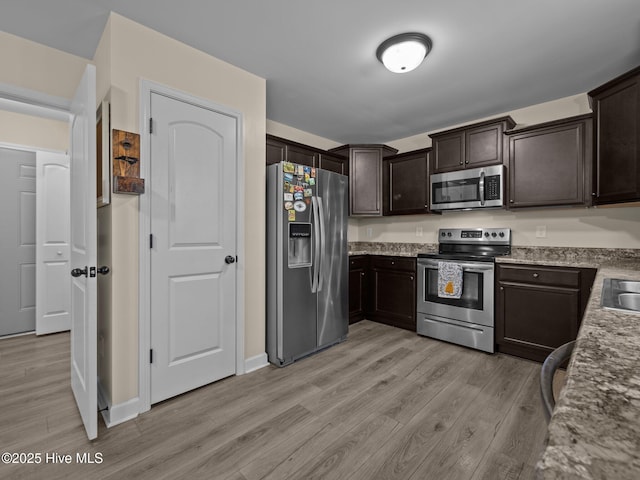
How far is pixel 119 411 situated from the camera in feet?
6.17

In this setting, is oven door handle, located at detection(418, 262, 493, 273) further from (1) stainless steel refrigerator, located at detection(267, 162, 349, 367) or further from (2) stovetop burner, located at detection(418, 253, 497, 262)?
(1) stainless steel refrigerator, located at detection(267, 162, 349, 367)

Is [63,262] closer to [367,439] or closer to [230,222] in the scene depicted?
[230,222]

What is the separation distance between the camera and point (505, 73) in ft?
8.51

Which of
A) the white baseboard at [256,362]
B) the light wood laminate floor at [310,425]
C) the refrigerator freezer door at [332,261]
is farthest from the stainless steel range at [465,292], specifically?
the white baseboard at [256,362]

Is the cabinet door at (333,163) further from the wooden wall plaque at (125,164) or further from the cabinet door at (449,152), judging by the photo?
the wooden wall plaque at (125,164)

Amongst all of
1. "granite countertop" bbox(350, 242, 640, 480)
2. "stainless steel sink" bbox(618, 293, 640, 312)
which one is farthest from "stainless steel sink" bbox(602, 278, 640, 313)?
"granite countertop" bbox(350, 242, 640, 480)

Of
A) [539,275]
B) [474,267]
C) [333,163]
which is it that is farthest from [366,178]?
[539,275]

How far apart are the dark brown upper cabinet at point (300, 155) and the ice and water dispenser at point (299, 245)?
88 centimetres

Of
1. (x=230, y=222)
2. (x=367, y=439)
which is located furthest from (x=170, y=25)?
(x=367, y=439)

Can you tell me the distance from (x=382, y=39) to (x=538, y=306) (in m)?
2.56

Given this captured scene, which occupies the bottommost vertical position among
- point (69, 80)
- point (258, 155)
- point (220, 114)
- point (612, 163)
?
point (612, 163)

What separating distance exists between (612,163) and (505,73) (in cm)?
108

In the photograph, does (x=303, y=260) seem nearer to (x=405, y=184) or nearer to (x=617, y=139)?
(x=405, y=184)

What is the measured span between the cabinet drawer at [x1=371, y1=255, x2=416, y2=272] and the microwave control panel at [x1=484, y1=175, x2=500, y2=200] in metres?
1.02
